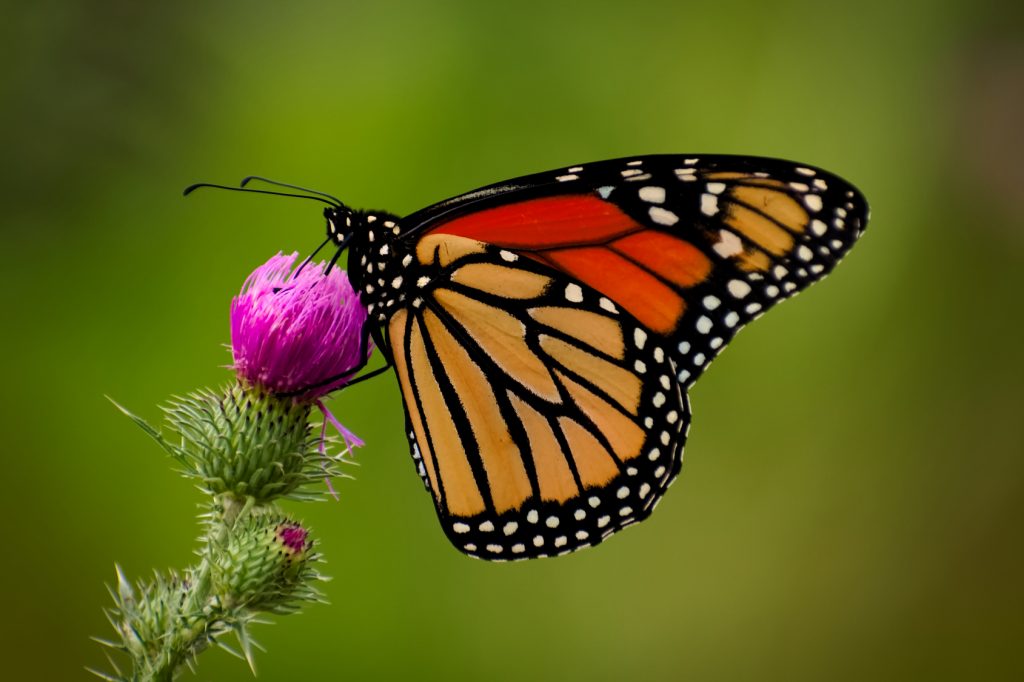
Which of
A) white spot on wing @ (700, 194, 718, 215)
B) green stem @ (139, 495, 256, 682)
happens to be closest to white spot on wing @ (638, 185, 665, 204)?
white spot on wing @ (700, 194, 718, 215)

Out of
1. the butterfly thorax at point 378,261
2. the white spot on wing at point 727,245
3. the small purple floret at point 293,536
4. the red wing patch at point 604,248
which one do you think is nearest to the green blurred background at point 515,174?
the butterfly thorax at point 378,261

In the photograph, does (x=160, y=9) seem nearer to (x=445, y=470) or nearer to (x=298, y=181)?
(x=298, y=181)

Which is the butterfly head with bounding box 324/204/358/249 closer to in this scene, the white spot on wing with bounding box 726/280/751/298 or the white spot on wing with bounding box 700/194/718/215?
the white spot on wing with bounding box 700/194/718/215

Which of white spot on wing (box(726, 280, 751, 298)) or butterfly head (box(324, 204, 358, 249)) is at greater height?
butterfly head (box(324, 204, 358, 249))

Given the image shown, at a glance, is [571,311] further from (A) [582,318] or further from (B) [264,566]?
(B) [264,566]

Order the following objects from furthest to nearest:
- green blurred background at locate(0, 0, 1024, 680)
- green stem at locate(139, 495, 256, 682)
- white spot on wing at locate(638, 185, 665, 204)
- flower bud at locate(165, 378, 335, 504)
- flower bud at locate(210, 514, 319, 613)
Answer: green blurred background at locate(0, 0, 1024, 680), white spot on wing at locate(638, 185, 665, 204), flower bud at locate(165, 378, 335, 504), flower bud at locate(210, 514, 319, 613), green stem at locate(139, 495, 256, 682)

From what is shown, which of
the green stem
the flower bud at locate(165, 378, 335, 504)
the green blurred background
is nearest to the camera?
the green stem

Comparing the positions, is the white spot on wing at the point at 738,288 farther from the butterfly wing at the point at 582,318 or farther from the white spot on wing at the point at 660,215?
the white spot on wing at the point at 660,215
